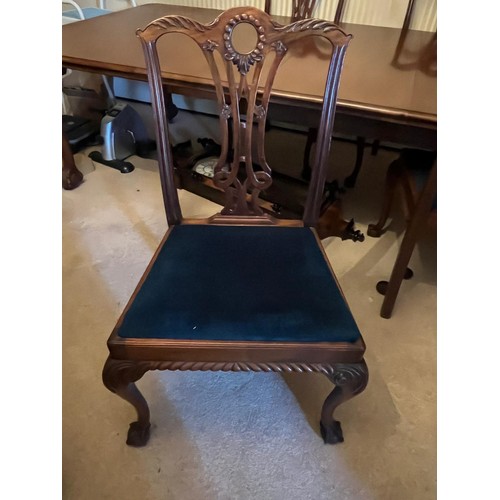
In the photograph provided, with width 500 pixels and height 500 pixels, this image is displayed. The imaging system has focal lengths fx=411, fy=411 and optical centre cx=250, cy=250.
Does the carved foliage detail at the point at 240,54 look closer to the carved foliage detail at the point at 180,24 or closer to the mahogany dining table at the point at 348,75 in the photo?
the carved foliage detail at the point at 180,24

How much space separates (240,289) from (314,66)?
3.17 feet

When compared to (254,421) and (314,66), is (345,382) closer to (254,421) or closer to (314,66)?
(254,421)

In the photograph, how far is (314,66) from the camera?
4.88ft

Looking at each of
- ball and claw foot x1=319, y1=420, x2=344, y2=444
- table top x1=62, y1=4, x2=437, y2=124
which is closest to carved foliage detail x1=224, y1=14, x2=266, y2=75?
table top x1=62, y1=4, x2=437, y2=124

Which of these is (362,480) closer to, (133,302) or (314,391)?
(314,391)

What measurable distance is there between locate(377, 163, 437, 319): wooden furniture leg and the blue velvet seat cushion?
38 centimetres

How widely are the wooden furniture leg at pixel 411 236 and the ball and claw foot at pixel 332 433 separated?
0.50 metres

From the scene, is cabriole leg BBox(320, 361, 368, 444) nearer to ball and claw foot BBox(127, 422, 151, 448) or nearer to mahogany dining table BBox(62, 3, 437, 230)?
ball and claw foot BBox(127, 422, 151, 448)

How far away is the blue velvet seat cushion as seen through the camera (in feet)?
2.86

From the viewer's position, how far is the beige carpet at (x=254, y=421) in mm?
1050

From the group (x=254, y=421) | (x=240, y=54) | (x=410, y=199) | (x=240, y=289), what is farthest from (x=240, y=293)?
(x=410, y=199)

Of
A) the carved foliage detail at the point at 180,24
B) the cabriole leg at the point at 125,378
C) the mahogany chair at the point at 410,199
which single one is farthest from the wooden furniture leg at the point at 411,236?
the cabriole leg at the point at 125,378
